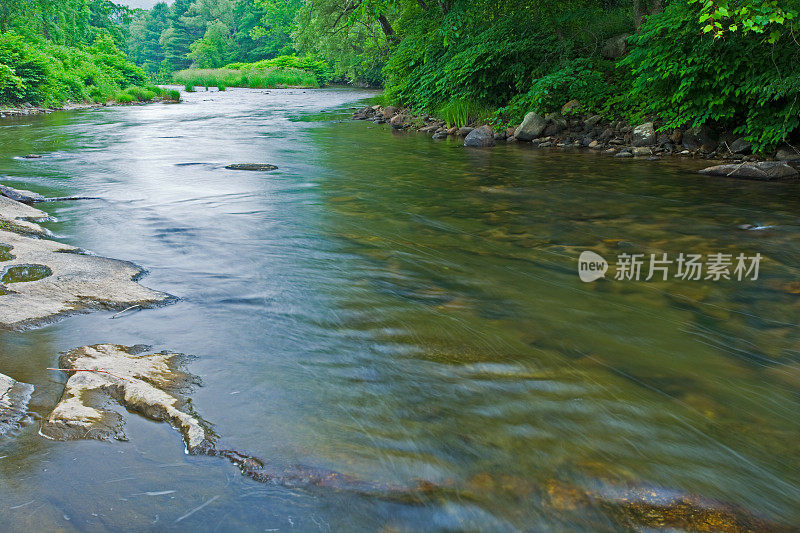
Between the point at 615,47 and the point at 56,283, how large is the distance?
12722 millimetres

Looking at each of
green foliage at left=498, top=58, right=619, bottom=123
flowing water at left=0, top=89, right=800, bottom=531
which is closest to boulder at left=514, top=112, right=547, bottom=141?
green foliage at left=498, top=58, right=619, bottom=123

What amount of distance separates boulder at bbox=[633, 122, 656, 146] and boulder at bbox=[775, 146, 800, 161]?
7.23ft

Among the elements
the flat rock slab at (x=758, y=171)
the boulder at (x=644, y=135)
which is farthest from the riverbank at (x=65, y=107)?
the flat rock slab at (x=758, y=171)

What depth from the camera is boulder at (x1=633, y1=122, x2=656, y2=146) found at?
35.4 ft

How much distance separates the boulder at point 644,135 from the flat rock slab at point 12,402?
10622 mm

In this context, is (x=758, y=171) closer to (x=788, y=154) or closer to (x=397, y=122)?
(x=788, y=154)

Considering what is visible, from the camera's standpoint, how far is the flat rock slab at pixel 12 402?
241 centimetres

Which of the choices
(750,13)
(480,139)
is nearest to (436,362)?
(750,13)

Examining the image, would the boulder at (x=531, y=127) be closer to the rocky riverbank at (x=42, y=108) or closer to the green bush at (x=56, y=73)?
the green bush at (x=56, y=73)

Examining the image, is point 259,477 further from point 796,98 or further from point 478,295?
point 796,98

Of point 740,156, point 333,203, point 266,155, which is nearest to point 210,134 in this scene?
point 266,155

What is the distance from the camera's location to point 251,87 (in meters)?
49.2

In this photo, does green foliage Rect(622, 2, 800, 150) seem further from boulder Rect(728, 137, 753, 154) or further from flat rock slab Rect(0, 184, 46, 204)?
flat rock slab Rect(0, 184, 46, 204)

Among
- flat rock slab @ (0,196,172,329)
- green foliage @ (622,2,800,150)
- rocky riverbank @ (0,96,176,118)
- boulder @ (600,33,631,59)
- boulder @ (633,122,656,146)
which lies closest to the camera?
Result: flat rock slab @ (0,196,172,329)
